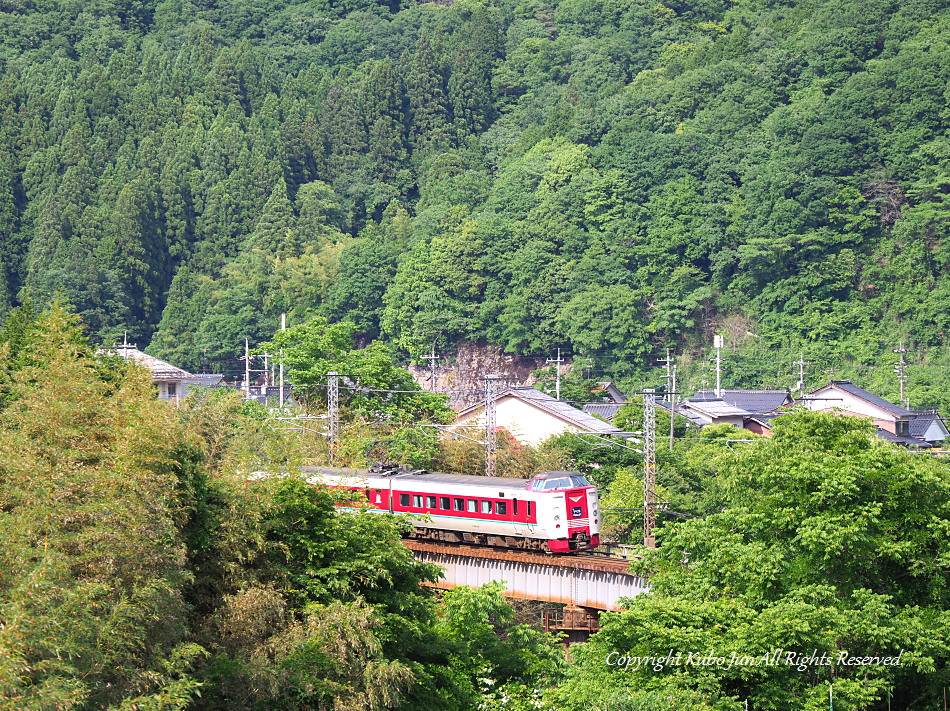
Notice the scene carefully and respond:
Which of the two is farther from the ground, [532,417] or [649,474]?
[532,417]

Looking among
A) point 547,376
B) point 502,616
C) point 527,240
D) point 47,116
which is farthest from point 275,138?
point 502,616

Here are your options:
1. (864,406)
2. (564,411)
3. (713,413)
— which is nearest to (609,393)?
(713,413)

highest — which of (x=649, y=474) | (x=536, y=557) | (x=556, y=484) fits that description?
(x=649, y=474)

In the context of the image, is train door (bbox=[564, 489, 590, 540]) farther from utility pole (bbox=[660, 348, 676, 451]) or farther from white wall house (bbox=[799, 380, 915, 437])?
white wall house (bbox=[799, 380, 915, 437])

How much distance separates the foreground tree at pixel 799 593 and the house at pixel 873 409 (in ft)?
114

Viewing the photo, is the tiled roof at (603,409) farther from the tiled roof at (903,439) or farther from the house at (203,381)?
the house at (203,381)

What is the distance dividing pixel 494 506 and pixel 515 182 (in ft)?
244

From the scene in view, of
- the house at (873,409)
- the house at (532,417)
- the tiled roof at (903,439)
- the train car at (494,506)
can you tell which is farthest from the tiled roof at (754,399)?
the train car at (494,506)

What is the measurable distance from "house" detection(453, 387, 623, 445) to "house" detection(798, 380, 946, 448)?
430 inches

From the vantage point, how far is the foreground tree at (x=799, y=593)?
2094 centimetres

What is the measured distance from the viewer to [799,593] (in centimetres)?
2214

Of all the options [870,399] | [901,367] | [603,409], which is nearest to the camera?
[870,399]

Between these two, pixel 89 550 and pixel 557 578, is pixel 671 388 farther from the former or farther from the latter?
pixel 89 550

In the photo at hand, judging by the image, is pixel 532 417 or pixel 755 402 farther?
pixel 755 402
